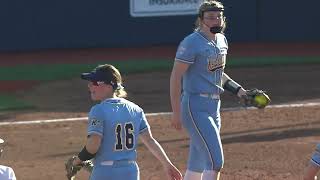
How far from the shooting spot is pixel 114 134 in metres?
5.31


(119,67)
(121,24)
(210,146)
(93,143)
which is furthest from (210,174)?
(121,24)

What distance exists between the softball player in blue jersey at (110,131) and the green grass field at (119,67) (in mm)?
12234

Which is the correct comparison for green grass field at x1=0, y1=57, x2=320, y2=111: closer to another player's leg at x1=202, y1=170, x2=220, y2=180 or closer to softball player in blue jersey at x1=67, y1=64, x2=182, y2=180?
another player's leg at x1=202, y1=170, x2=220, y2=180

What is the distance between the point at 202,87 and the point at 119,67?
40.4 feet

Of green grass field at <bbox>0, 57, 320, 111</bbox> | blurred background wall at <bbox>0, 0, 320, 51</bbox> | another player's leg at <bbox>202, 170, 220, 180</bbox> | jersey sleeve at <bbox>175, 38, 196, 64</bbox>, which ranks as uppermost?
jersey sleeve at <bbox>175, 38, 196, 64</bbox>

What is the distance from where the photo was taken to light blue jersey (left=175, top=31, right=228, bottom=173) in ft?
22.3

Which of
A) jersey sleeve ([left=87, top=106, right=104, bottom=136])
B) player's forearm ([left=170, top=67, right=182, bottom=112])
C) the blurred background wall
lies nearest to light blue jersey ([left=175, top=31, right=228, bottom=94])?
player's forearm ([left=170, top=67, right=182, bottom=112])

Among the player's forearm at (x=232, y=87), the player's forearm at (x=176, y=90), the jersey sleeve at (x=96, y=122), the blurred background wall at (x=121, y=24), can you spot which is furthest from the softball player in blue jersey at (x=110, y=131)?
the blurred background wall at (x=121, y=24)

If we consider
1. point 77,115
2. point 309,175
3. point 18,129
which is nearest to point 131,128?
point 309,175

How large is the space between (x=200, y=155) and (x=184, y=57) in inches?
36.4

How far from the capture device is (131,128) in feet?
17.6

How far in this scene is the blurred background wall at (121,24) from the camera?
21.3m

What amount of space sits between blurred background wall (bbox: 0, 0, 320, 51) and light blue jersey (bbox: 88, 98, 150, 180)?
1633 cm

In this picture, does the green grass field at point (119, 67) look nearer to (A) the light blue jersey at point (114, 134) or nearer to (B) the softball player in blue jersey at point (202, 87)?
(B) the softball player in blue jersey at point (202, 87)
